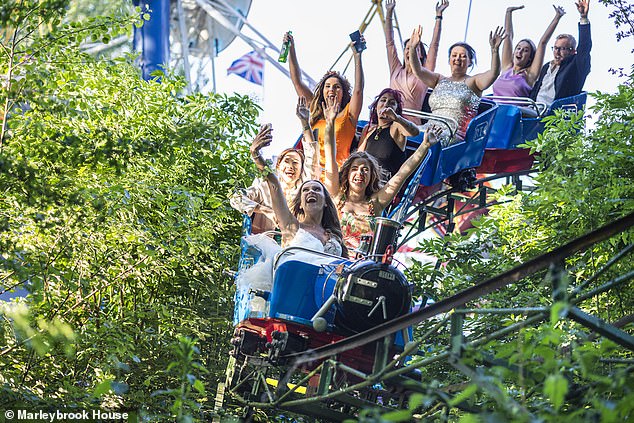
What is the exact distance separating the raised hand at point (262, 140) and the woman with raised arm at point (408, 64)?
3.75m

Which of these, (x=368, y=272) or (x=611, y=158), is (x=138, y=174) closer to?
(x=368, y=272)

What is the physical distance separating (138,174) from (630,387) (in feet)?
18.2

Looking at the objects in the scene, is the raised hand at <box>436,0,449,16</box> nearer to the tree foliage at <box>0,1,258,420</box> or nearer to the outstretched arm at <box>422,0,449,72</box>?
the outstretched arm at <box>422,0,449,72</box>

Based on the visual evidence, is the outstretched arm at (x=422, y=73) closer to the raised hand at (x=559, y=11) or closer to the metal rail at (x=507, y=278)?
the raised hand at (x=559, y=11)

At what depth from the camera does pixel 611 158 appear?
268 inches

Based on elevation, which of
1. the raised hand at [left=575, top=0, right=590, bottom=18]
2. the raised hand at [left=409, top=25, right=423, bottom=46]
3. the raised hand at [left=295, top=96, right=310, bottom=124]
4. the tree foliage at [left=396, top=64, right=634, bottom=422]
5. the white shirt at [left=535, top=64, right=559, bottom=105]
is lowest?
the tree foliage at [left=396, top=64, right=634, bottom=422]

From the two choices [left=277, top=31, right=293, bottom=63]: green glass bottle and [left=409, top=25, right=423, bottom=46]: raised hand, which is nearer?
[left=277, top=31, right=293, bottom=63]: green glass bottle

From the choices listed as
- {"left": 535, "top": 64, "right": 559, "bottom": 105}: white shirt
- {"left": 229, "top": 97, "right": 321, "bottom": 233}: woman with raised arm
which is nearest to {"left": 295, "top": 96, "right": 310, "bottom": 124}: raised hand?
{"left": 229, "top": 97, "right": 321, "bottom": 233}: woman with raised arm

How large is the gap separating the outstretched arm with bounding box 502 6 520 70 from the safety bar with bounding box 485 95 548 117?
3.73ft

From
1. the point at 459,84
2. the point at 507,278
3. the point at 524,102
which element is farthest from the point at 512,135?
the point at 507,278

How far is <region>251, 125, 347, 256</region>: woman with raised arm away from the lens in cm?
699

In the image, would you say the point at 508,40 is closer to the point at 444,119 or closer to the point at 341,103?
the point at 444,119

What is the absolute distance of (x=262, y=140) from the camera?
7.05 meters

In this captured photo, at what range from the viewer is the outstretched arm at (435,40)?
38.5 ft
